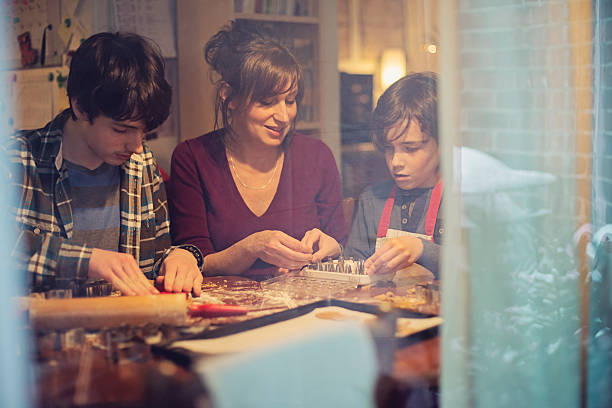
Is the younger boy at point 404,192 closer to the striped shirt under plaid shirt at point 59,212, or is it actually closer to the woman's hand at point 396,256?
the woman's hand at point 396,256

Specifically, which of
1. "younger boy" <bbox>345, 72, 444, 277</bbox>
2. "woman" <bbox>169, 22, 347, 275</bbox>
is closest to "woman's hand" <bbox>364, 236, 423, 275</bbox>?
"younger boy" <bbox>345, 72, 444, 277</bbox>

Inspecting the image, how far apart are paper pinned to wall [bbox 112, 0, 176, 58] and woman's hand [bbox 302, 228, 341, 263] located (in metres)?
0.53

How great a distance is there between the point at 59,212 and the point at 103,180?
0.14 metres

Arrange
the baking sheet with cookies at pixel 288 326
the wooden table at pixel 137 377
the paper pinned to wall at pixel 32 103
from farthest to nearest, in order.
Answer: the paper pinned to wall at pixel 32 103 < the baking sheet with cookies at pixel 288 326 < the wooden table at pixel 137 377

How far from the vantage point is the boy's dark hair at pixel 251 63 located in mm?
1382

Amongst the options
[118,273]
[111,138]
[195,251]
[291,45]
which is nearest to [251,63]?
[291,45]

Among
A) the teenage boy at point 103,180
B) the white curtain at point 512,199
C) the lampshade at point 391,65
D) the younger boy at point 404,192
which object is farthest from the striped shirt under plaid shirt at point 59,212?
the white curtain at point 512,199

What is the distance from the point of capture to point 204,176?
1.45 meters

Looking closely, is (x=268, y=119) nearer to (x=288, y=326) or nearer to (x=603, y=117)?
(x=288, y=326)

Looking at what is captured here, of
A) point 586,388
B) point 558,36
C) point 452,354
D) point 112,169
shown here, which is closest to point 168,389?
point 452,354

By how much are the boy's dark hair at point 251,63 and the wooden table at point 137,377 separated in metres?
0.65

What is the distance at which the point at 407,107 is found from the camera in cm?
138

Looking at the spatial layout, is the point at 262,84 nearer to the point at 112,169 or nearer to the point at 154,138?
the point at 154,138

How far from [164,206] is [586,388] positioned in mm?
1068
